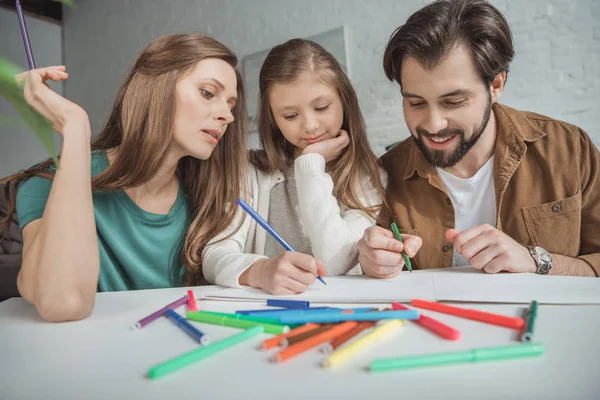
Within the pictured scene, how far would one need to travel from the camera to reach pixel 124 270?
114 cm

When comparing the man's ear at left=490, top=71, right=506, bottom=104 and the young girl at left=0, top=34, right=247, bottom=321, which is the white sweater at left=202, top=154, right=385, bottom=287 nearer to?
the young girl at left=0, top=34, right=247, bottom=321

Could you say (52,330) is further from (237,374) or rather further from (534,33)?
(534,33)

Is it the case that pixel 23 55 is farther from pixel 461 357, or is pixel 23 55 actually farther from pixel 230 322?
pixel 461 357

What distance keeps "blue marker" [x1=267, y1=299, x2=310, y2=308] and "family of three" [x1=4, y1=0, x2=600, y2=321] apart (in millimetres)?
166

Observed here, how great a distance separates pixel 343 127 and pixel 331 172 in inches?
6.2

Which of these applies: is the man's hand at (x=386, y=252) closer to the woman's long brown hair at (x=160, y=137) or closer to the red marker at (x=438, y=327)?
the red marker at (x=438, y=327)

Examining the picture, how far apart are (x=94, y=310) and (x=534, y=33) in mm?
3302

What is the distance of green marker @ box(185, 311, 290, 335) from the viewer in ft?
1.89

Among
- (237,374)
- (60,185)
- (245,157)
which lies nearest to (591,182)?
(245,157)

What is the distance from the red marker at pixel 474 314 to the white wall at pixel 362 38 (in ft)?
5.44

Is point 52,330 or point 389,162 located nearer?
point 52,330

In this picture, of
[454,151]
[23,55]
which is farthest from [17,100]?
[23,55]

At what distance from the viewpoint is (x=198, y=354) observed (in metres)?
0.49

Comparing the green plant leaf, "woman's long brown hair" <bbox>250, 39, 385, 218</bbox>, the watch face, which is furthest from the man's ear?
the green plant leaf
